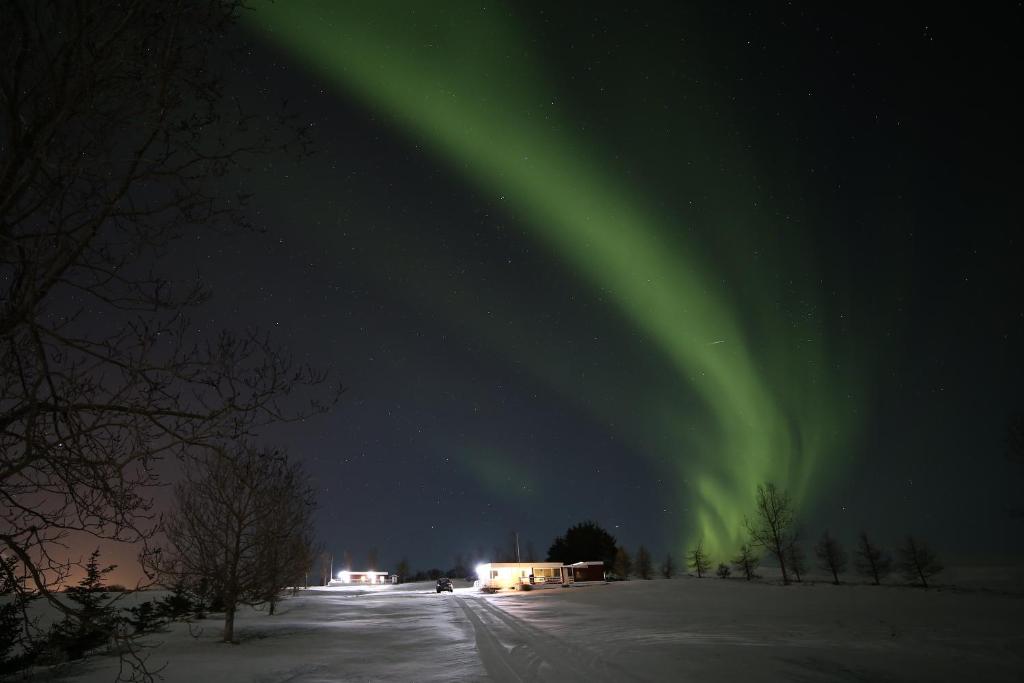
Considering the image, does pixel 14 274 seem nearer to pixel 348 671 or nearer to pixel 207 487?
pixel 348 671

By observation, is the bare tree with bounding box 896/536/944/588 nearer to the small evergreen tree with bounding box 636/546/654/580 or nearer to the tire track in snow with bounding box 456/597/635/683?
the small evergreen tree with bounding box 636/546/654/580

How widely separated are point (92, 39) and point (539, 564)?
76686mm

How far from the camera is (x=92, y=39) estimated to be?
127 inches

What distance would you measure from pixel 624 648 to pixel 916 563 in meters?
69.0

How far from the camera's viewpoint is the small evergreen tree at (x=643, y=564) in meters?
102

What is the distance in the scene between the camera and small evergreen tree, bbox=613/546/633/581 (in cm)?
9406

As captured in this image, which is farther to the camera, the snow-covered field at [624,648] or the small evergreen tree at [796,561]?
the small evergreen tree at [796,561]

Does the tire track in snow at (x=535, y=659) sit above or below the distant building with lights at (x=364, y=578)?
above

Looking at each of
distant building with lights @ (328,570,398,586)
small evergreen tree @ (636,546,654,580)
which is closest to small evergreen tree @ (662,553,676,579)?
small evergreen tree @ (636,546,654,580)

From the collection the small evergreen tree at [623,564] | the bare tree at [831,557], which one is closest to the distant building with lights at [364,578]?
the small evergreen tree at [623,564]

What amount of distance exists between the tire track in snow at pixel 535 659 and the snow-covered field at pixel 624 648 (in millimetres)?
32

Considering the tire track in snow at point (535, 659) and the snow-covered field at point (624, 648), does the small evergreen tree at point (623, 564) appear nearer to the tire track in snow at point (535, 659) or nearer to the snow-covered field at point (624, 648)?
the snow-covered field at point (624, 648)

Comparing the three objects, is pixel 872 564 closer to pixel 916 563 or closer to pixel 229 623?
pixel 916 563

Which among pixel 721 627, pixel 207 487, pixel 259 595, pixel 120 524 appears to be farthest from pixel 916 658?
pixel 207 487
